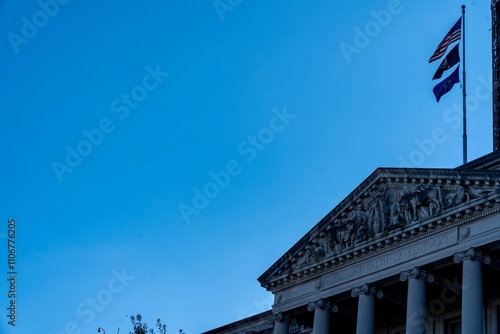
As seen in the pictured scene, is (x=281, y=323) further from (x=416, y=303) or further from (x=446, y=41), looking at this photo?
(x=446, y=41)

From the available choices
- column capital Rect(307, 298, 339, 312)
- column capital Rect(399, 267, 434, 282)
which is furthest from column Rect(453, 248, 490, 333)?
column capital Rect(307, 298, 339, 312)

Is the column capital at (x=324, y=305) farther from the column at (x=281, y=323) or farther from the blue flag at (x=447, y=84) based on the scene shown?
the blue flag at (x=447, y=84)

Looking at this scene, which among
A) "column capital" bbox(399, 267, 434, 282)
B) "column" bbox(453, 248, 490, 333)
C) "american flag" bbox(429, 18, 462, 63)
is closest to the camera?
"column" bbox(453, 248, 490, 333)

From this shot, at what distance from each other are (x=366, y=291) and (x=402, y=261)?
2852 mm

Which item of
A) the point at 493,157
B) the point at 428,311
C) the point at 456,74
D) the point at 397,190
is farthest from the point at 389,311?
the point at 456,74

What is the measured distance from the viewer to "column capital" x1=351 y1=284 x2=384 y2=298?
45.8 meters

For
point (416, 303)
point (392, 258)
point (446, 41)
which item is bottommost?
point (416, 303)

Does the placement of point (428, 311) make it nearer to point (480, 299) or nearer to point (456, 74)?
point (480, 299)

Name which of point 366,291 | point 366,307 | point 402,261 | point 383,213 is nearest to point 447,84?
point 383,213

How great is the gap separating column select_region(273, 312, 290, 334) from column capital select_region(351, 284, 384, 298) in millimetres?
6082

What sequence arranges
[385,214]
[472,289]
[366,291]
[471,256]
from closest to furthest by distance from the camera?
[472,289] → [471,256] → [385,214] → [366,291]

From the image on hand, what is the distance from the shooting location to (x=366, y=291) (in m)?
45.7

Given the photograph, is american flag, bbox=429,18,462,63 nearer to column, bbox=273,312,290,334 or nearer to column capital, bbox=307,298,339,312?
column capital, bbox=307,298,339,312

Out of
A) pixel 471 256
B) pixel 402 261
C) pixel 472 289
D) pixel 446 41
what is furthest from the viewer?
pixel 446 41
